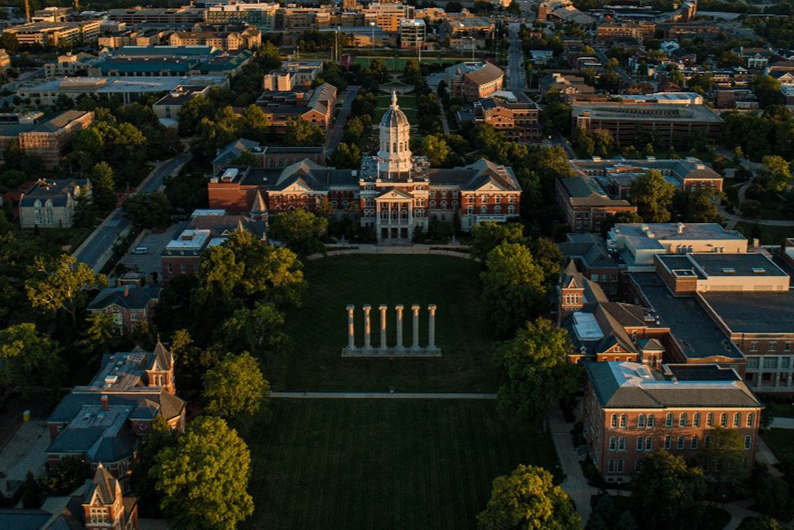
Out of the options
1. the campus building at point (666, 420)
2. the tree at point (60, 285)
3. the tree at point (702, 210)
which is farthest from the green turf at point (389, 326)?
the tree at point (702, 210)

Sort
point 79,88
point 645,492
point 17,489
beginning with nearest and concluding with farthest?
1. point 645,492
2. point 17,489
3. point 79,88

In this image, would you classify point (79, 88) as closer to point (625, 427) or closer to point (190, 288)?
point (190, 288)

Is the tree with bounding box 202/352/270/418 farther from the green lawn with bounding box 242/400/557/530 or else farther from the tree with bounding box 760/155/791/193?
the tree with bounding box 760/155/791/193

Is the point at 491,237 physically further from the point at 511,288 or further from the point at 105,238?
the point at 105,238

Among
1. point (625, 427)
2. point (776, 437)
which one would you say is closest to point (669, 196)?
point (776, 437)

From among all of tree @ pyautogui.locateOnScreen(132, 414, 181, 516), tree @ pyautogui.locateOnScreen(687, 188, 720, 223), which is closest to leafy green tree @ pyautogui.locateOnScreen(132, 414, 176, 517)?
tree @ pyautogui.locateOnScreen(132, 414, 181, 516)

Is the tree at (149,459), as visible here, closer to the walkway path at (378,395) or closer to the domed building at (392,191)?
the walkway path at (378,395)
